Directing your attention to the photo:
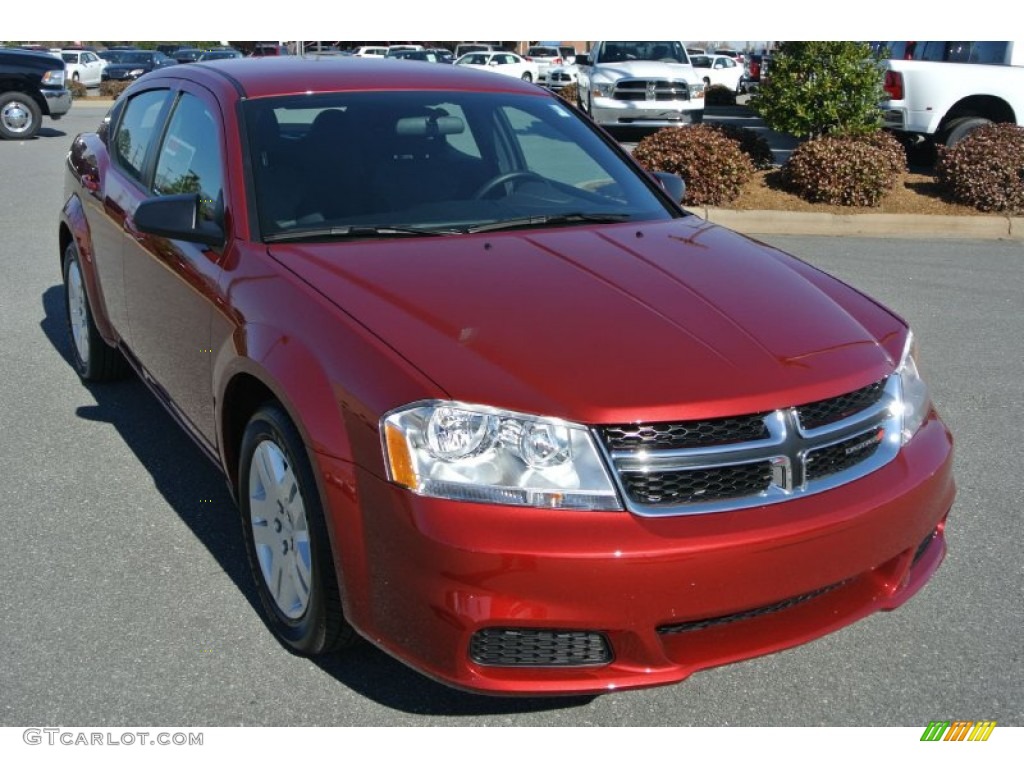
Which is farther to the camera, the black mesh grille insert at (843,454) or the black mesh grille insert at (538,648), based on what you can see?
the black mesh grille insert at (843,454)

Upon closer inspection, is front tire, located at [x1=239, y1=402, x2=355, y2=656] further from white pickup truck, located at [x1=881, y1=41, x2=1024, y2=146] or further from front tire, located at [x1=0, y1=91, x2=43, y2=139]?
front tire, located at [x1=0, y1=91, x2=43, y2=139]

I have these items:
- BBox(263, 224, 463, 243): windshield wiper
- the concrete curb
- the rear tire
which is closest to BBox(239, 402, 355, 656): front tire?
BBox(263, 224, 463, 243): windshield wiper

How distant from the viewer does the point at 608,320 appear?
3.18 m

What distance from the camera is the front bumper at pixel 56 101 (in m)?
19.0

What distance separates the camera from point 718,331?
314 cm

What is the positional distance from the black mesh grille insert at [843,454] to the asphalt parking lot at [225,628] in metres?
0.72

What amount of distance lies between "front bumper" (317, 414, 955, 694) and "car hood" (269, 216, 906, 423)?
0.28 meters

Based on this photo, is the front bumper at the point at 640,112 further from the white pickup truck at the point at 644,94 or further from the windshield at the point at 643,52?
the windshield at the point at 643,52

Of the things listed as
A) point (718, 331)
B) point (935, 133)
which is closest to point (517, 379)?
point (718, 331)

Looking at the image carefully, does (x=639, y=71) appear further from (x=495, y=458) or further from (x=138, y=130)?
(x=495, y=458)

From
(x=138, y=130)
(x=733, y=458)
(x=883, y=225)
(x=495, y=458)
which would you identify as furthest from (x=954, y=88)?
(x=495, y=458)

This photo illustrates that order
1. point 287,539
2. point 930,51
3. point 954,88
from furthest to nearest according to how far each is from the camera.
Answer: point 930,51
point 954,88
point 287,539

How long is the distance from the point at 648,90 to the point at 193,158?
47.7 feet

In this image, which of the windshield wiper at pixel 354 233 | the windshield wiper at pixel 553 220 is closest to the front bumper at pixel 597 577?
the windshield wiper at pixel 354 233
